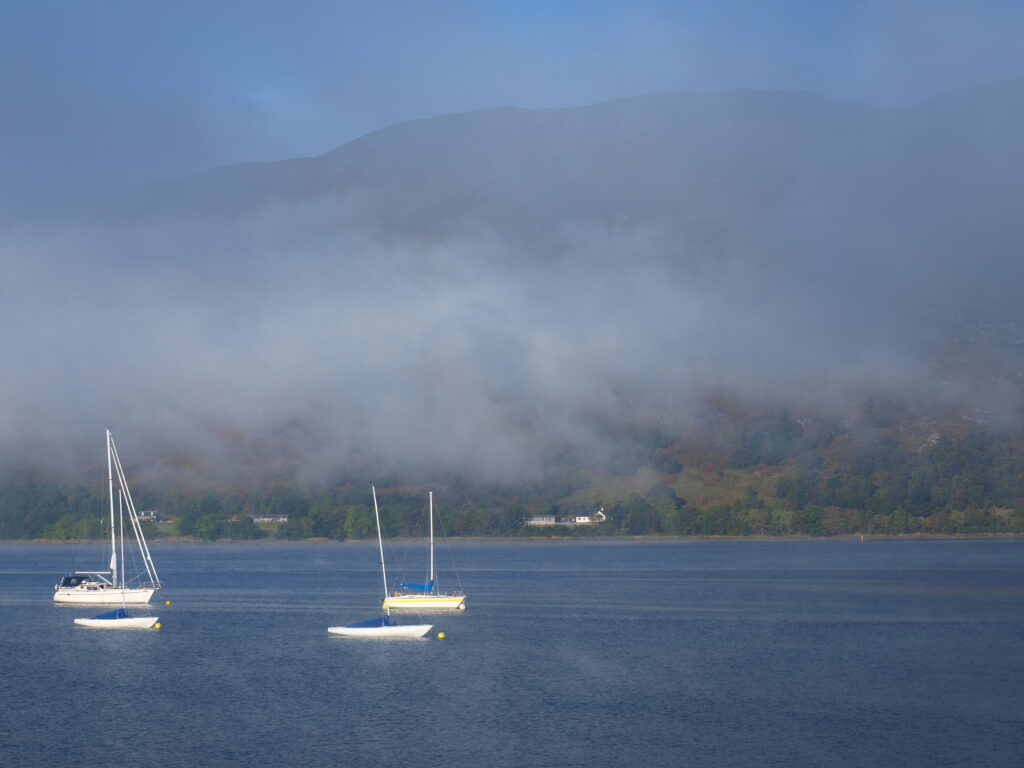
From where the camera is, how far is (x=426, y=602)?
354 feet

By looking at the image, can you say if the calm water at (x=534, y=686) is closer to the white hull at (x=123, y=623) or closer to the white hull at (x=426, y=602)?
the white hull at (x=123, y=623)

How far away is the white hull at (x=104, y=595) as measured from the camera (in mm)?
112125

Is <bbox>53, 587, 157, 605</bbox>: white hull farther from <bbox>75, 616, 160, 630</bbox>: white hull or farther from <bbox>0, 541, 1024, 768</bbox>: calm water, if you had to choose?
<bbox>75, 616, 160, 630</bbox>: white hull

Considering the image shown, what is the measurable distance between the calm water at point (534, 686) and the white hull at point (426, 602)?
216 centimetres

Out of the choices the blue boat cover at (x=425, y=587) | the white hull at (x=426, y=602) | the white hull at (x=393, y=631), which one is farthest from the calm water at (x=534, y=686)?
the blue boat cover at (x=425, y=587)

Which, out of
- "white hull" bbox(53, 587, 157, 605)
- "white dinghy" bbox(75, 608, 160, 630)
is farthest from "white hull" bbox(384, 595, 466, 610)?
"white hull" bbox(53, 587, 157, 605)

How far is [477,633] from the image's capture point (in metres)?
92.4

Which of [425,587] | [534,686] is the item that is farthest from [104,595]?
[534,686]

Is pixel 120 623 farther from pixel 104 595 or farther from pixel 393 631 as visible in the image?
pixel 393 631

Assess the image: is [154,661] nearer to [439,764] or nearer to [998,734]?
[439,764]

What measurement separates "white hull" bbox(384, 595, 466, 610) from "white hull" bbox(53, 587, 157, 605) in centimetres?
2436

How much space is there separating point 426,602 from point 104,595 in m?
33.2

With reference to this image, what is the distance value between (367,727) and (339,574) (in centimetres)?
12549

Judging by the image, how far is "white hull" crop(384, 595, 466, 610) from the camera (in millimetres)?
107188
